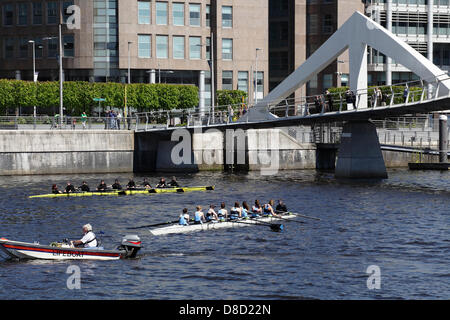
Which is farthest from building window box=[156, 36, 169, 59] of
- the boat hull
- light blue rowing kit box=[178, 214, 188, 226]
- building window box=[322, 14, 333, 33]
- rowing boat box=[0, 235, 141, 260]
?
the boat hull

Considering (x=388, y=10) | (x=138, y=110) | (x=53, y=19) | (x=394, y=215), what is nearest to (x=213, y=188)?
(x=394, y=215)

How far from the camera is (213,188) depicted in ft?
215

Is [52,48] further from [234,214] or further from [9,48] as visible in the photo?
[234,214]

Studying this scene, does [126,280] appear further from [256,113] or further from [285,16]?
[285,16]

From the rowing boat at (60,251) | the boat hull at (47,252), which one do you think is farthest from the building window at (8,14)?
the boat hull at (47,252)

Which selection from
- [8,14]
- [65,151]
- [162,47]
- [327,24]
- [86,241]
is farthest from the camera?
[327,24]

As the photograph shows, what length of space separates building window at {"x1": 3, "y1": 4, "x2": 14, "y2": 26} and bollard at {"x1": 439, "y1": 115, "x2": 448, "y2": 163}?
60478 mm

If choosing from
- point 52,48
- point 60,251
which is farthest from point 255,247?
point 52,48

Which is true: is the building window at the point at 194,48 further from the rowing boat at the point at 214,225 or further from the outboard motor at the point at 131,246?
the outboard motor at the point at 131,246

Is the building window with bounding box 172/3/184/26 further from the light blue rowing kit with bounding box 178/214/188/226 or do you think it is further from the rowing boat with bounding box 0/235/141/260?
the rowing boat with bounding box 0/235/141/260

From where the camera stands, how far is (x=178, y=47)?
110625 millimetres

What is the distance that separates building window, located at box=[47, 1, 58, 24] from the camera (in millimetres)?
107750

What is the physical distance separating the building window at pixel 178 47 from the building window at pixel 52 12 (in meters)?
16.1

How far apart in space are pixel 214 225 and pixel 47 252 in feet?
39.4
